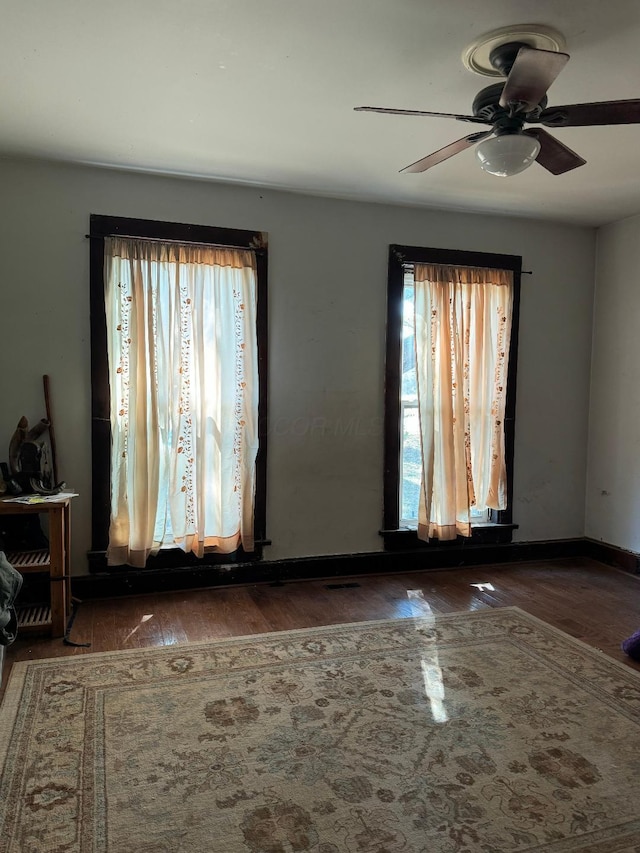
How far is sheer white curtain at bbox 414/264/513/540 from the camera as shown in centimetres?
437

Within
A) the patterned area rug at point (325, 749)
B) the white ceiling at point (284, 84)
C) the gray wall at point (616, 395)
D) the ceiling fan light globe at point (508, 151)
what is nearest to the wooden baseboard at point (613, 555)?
the gray wall at point (616, 395)

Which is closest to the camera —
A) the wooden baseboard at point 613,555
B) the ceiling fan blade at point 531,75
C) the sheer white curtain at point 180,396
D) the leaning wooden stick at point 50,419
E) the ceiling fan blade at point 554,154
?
the ceiling fan blade at point 531,75

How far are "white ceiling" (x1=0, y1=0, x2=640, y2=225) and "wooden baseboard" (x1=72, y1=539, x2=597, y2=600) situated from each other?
252 centimetres

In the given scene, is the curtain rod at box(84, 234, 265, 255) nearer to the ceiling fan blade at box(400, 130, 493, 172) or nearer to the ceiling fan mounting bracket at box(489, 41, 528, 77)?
the ceiling fan blade at box(400, 130, 493, 172)

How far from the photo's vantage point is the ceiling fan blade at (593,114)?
216 centimetres

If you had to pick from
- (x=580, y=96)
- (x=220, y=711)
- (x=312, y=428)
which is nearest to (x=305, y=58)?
(x=580, y=96)

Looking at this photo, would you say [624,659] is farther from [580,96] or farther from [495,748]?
[580,96]

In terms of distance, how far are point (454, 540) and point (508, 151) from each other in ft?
9.71

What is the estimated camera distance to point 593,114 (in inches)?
88.7

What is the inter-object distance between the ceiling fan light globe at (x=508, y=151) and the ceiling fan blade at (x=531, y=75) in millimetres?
112

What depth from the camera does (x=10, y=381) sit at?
142 inches

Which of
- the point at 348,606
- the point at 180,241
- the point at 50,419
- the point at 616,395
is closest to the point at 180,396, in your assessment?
the point at 50,419

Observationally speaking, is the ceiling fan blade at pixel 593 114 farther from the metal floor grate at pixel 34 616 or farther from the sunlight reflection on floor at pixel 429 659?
the metal floor grate at pixel 34 616

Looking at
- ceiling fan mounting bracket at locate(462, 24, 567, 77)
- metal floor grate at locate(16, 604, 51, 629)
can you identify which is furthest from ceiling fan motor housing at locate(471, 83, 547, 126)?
metal floor grate at locate(16, 604, 51, 629)
